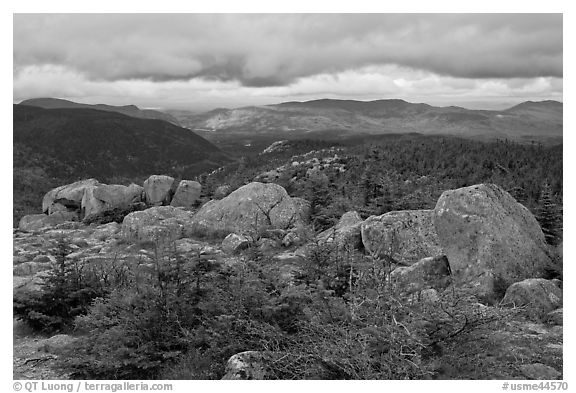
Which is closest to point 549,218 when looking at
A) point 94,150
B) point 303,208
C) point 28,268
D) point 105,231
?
point 303,208

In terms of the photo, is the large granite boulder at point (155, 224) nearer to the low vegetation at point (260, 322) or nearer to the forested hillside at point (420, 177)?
the forested hillside at point (420, 177)

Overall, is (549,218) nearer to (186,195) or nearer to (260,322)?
(260,322)

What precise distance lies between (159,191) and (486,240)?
18.7 metres

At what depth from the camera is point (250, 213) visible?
16078 mm

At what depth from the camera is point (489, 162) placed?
22156mm

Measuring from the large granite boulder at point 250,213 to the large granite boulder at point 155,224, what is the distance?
788 millimetres

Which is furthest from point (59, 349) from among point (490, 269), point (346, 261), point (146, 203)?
point (146, 203)

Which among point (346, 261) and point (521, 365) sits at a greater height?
point (346, 261)

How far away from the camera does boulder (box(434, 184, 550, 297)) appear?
888cm

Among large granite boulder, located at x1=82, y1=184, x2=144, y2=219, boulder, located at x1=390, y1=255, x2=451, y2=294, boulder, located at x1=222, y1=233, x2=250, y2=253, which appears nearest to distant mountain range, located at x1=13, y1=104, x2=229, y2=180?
large granite boulder, located at x1=82, y1=184, x2=144, y2=219

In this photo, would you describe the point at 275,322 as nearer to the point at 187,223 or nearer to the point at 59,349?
the point at 59,349

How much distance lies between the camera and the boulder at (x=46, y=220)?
22344 mm

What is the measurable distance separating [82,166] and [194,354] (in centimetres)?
14518

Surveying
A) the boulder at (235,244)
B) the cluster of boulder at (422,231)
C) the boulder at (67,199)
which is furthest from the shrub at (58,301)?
the boulder at (67,199)
